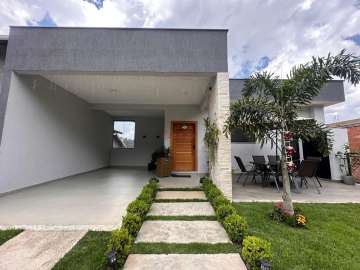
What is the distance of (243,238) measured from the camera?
89.2 inches

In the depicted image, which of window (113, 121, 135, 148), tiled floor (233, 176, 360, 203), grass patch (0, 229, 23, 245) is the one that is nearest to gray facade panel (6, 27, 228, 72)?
tiled floor (233, 176, 360, 203)

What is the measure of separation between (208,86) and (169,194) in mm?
3615

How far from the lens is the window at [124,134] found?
450 inches

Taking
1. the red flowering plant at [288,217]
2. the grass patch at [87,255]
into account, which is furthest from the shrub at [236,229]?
the grass patch at [87,255]

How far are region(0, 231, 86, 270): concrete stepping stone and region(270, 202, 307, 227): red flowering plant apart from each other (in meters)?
3.15

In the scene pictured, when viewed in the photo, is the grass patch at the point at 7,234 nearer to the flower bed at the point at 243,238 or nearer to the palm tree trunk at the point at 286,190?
the flower bed at the point at 243,238

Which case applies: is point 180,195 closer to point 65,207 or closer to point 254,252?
point 65,207

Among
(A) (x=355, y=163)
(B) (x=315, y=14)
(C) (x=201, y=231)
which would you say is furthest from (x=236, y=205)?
(B) (x=315, y=14)

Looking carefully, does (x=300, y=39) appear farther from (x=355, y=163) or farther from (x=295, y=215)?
(x=295, y=215)

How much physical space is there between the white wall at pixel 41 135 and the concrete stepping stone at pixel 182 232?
4203 mm

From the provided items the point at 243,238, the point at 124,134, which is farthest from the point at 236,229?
the point at 124,134

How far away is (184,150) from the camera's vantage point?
8.05 metres

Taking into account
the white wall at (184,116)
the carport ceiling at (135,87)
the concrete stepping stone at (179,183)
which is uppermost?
the carport ceiling at (135,87)

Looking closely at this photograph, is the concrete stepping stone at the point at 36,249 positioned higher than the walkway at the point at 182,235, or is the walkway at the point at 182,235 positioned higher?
the walkway at the point at 182,235
